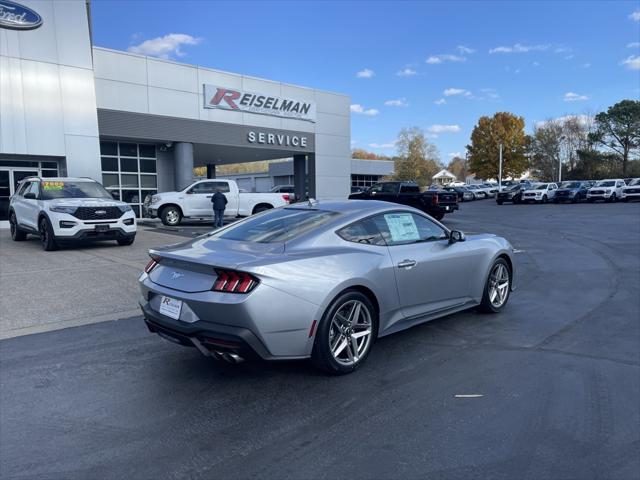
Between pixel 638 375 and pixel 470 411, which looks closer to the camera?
pixel 470 411

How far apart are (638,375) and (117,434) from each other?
4.23 m

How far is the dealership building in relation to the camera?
53.7ft

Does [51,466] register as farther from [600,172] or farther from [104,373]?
[600,172]

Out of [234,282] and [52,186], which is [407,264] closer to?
[234,282]

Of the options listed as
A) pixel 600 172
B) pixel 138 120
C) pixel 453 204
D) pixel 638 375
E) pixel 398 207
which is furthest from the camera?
pixel 600 172

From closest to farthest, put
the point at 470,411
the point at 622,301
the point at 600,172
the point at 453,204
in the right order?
the point at 470,411
the point at 622,301
the point at 453,204
the point at 600,172

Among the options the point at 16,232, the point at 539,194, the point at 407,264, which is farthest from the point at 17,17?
the point at 539,194

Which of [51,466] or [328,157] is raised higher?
[328,157]

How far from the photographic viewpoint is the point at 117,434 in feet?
10.3

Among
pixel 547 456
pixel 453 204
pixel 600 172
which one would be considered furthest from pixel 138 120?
pixel 600 172

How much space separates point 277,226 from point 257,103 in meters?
21.5

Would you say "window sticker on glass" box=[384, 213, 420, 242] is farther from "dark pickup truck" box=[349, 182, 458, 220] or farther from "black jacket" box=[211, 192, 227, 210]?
"dark pickup truck" box=[349, 182, 458, 220]

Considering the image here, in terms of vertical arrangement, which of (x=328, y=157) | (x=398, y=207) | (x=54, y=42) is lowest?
(x=398, y=207)

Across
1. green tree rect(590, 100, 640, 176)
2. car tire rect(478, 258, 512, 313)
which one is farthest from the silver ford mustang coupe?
green tree rect(590, 100, 640, 176)
